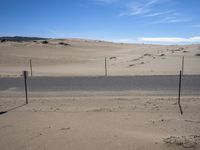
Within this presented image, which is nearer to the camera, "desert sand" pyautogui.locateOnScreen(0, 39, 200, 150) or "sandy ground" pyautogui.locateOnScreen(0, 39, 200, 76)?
"desert sand" pyautogui.locateOnScreen(0, 39, 200, 150)

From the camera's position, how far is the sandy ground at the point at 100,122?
22.0ft

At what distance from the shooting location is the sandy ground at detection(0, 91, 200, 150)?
6695 mm

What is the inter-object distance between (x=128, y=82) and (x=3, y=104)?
8.41 meters

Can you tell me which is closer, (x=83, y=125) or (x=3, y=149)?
(x=3, y=149)

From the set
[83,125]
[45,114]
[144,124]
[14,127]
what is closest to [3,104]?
[45,114]

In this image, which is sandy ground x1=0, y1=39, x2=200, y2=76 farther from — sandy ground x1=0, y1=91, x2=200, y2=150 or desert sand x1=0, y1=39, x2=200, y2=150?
sandy ground x1=0, y1=91, x2=200, y2=150

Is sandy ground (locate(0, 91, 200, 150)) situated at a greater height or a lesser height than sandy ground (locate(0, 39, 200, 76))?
lesser

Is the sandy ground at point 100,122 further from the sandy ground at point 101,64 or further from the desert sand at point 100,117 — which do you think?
the sandy ground at point 101,64

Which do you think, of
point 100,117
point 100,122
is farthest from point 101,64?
point 100,122

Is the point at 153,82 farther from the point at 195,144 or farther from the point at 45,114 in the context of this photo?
the point at 195,144

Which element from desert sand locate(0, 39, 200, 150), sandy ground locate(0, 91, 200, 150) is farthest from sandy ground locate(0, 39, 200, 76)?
sandy ground locate(0, 91, 200, 150)

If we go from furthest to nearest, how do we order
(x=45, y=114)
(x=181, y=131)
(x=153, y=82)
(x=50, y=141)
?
(x=153, y=82), (x=45, y=114), (x=181, y=131), (x=50, y=141)

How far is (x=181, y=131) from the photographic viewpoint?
761 centimetres

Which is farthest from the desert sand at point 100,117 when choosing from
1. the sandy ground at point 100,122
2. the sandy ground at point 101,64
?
the sandy ground at point 101,64
